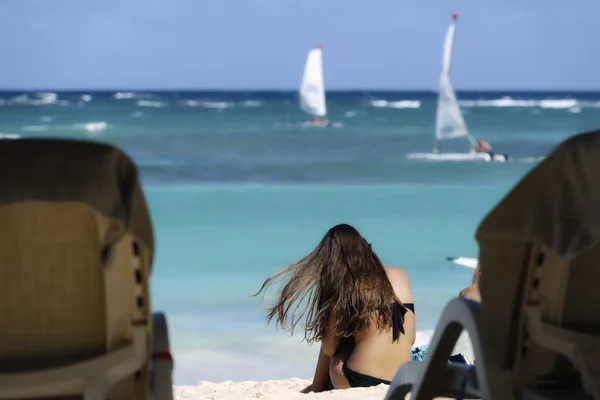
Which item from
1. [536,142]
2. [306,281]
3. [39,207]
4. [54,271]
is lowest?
[536,142]

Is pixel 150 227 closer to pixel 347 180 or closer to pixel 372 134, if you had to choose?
pixel 347 180

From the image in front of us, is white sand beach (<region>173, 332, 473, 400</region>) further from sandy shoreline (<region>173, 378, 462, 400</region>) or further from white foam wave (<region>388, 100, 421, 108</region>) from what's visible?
white foam wave (<region>388, 100, 421, 108</region>)

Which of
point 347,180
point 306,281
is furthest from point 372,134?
point 306,281

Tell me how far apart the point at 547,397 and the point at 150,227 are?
0.79 metres

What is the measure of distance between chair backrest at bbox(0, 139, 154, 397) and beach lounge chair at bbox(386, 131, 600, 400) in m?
0.63

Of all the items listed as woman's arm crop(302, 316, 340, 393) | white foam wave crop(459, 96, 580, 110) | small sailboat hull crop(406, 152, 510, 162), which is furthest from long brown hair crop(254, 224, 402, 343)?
white foam wave crop(459, 96, 580, 110)

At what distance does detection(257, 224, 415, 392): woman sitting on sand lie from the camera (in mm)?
3271

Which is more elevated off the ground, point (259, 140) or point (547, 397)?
point (547, 397)

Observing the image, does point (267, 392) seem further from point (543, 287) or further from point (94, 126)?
point (94, 126)

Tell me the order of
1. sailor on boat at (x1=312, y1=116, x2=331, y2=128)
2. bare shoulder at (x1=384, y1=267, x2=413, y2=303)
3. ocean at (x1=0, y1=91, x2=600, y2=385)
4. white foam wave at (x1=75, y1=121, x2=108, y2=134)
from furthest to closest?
sailor on boat at (x1=312, y1=116, x2=331, y2=128), white foam wave at (x1=75, y1=121, x2=108, y2=134), ocean at (x1=0, y1=91, x2=600, y2=385), bare shoulder at (x1=384, y1=267, x2=413, y2=303)

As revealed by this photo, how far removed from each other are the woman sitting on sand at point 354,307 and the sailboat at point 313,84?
23.5 m

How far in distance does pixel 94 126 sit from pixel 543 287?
94.0 feet

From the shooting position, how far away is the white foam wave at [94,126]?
28.3m

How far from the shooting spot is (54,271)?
1.69 m
